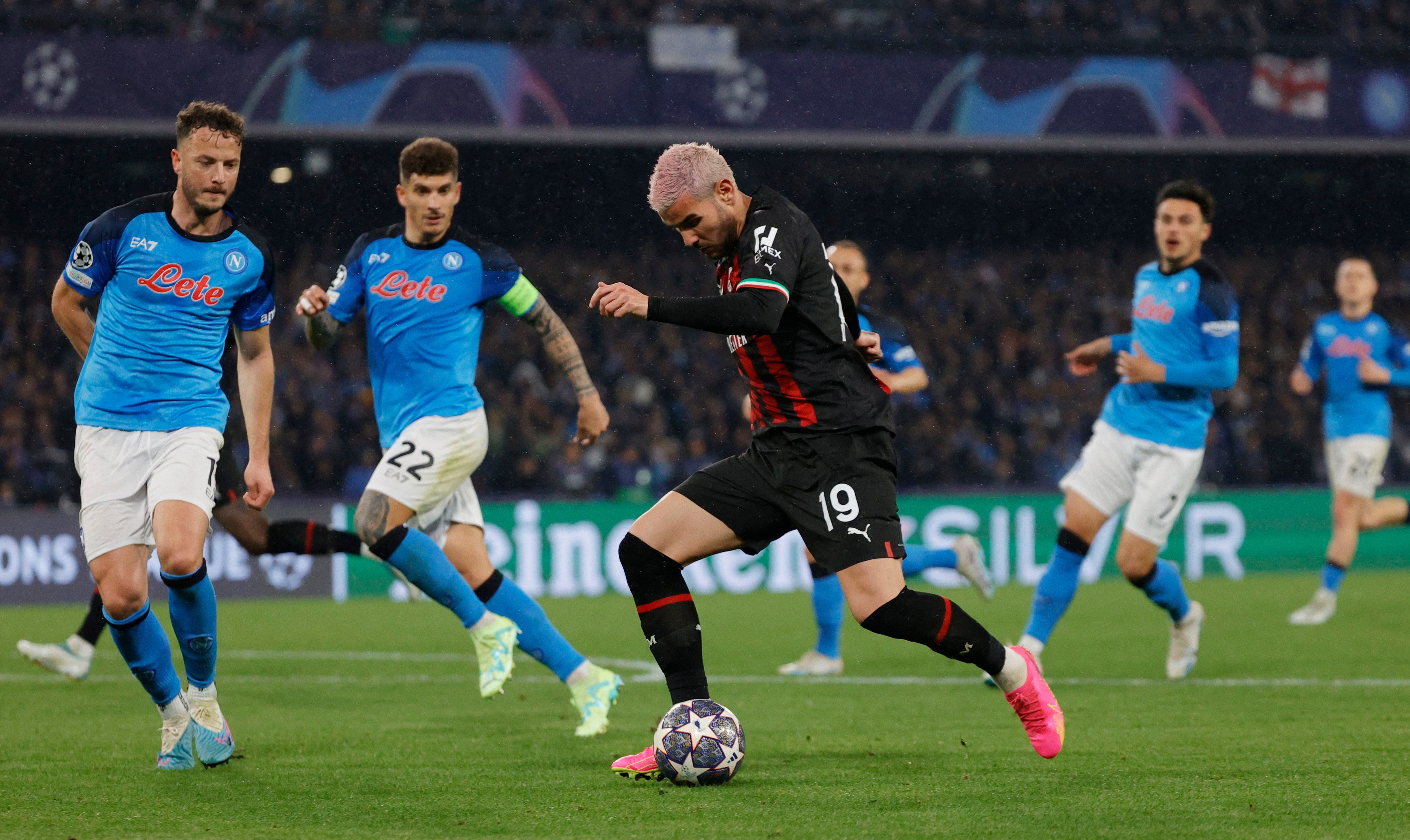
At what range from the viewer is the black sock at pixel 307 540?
7.62 m

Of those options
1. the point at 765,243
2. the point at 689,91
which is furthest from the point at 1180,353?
the point at 689,91

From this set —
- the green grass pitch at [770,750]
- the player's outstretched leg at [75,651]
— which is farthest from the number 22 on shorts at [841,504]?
the player's outstretched leg at [75,651]

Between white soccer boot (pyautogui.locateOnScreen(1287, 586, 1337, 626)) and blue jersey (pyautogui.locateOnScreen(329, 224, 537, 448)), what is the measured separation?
6.51 meters

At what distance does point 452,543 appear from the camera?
6355 millimetres

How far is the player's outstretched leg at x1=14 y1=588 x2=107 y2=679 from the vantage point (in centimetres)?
744

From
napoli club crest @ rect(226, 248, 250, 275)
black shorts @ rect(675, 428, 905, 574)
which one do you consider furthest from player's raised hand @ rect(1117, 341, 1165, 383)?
napoli club crest @ rect(226, 248, 250, 275)

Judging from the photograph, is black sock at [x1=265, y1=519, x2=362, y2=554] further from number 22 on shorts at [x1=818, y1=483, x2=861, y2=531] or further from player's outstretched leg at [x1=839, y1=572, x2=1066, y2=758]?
player's outstretched leg at [x1=839, y1=572, x2=1066, y2=758]

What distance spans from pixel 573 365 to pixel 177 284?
1.72 meters

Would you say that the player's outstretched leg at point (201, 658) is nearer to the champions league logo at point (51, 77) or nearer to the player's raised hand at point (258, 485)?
the player's raised hand at point (258, 485)

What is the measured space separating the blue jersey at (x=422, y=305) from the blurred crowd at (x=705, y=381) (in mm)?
8896

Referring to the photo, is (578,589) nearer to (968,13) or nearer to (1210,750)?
(1210,750)

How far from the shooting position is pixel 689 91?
59.3 feet

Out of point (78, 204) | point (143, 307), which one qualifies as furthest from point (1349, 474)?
point (78, 204)

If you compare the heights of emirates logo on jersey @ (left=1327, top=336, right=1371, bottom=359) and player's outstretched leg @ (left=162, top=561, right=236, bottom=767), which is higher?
emirates logo on jersey @ (left=1327, top=336, right=1371, bottom=359)
